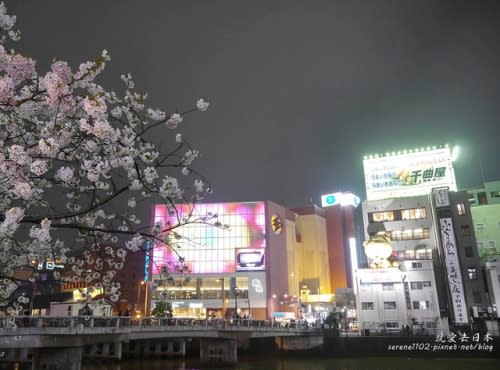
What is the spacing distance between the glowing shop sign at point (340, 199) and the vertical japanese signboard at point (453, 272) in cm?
3227

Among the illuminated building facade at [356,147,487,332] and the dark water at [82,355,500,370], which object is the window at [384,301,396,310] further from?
the dark water at [82,355,500,370]

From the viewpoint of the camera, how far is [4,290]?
863cm

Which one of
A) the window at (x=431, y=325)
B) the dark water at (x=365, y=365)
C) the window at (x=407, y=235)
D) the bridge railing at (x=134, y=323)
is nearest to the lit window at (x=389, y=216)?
the window at (x=407, y=235)

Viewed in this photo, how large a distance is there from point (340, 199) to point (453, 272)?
37.2m

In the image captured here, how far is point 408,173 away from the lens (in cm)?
6425

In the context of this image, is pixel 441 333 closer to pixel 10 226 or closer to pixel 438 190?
pixel 438 190

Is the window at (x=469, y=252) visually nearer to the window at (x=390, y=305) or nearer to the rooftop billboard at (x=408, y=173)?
the rooftop billboard at (x=408, y=173)

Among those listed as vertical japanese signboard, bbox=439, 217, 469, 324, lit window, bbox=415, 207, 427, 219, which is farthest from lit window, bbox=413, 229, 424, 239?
vertical japanese signboard, bbox=439, 217, 469, 324

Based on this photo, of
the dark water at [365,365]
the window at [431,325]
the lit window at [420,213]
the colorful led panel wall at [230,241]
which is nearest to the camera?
the dark water at [365,365]

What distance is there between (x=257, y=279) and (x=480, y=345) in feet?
122

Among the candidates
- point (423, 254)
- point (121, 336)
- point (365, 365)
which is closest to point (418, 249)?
point (423, 254)

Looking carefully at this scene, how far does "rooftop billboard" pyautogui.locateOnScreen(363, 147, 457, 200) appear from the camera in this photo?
6250cm

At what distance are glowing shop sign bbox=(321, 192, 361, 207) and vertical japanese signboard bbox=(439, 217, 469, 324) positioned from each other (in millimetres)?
32265

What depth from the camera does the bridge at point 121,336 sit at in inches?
912
